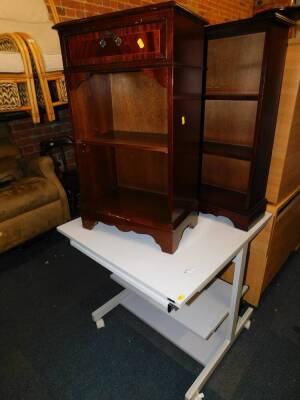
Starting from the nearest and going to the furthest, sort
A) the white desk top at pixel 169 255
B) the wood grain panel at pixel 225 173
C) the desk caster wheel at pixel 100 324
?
the white desk top at pixel 169 255, the wood grain panel at pixel 225 173, the desk caster wheel at pixel 100 324

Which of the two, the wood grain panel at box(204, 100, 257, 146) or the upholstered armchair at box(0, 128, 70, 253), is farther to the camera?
the upholstered armchair at box(0, 128, 70, 253)

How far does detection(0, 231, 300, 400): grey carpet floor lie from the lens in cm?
122

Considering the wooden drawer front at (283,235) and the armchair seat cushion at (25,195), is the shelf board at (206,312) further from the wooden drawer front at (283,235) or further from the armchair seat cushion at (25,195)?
the armchair seat cushion at (25,195)

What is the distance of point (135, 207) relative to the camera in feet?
3.94

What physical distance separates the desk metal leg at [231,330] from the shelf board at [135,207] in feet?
1.29

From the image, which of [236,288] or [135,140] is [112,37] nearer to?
[135,140]

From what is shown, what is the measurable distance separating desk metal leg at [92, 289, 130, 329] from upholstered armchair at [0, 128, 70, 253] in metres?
1.03

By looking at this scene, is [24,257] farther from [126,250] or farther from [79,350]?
[126,250]

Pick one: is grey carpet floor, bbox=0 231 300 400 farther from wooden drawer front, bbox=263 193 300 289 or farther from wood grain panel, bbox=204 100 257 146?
wood grain panel, bbox=204 100 257 146

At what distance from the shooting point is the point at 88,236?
121cm

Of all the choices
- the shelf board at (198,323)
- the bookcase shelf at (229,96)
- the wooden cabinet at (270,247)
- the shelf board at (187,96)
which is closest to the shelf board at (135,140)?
the shelf board at (187,96)

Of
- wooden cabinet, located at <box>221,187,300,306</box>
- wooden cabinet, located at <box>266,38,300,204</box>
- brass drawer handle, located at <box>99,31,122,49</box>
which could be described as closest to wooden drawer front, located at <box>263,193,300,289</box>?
wooden cabinet, located at <box>221,187,300,306</box>

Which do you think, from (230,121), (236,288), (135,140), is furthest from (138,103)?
(236,288)

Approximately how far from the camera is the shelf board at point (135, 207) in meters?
1.10
